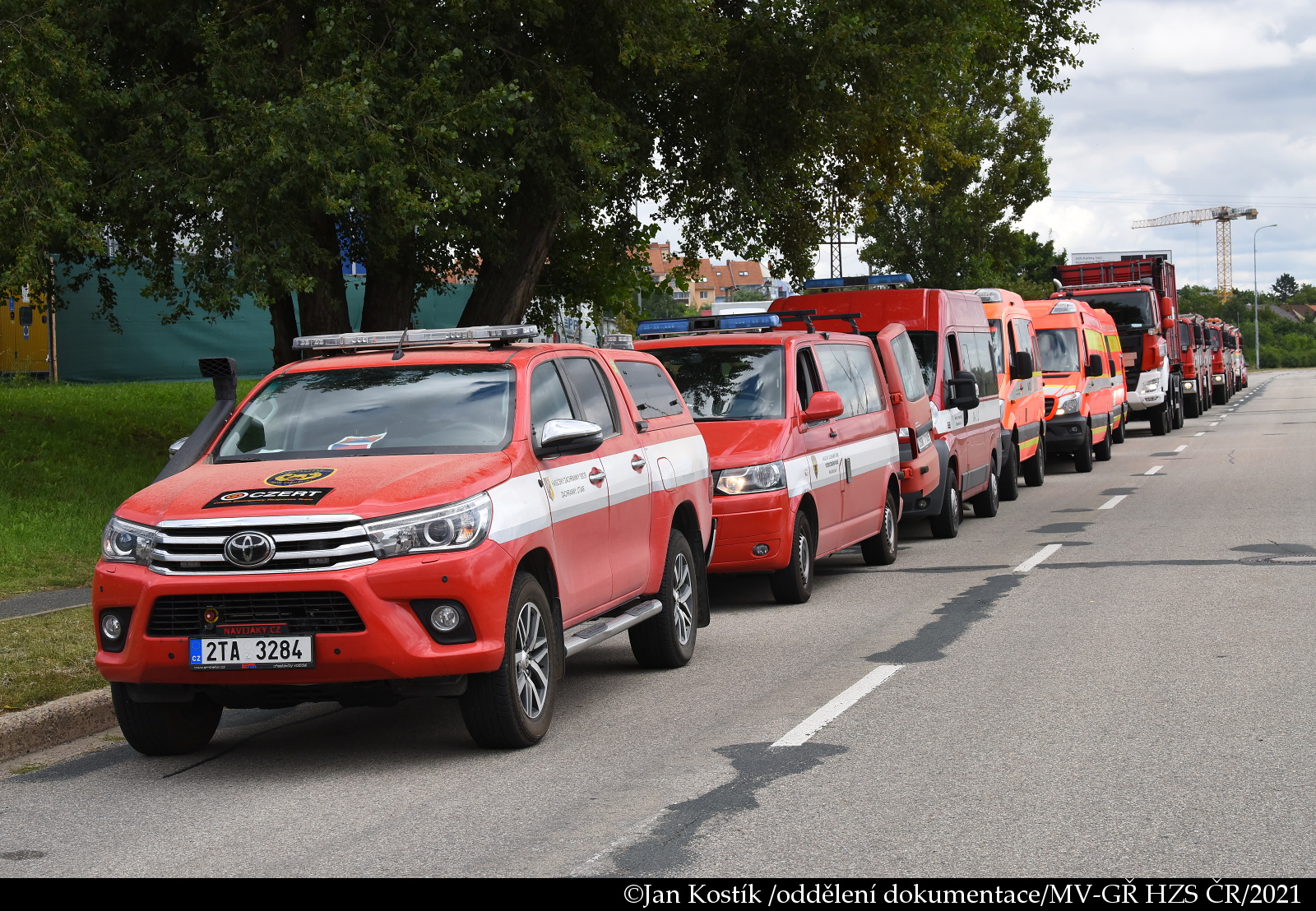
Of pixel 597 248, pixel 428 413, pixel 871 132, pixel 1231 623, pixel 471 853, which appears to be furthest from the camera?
pixel 597 248

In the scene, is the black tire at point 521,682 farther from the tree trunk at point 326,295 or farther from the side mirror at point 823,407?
the tree trunk at point 326,295

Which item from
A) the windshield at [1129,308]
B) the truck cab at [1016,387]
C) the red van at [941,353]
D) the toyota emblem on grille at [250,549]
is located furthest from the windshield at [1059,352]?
the toyota emblem on grille at [250,549]

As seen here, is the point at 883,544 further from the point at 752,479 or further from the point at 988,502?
the point at 988,502

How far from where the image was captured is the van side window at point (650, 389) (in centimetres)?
902

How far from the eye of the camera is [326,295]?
16828 millimetres

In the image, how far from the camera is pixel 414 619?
20.5 ft

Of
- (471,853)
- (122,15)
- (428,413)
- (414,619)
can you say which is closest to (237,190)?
(122,15)

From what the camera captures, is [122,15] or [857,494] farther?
[122,15]

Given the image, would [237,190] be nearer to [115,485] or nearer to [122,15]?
[122,15]

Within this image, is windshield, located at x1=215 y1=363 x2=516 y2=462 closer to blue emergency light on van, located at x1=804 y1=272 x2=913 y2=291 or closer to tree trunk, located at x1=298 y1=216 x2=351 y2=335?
tree trunk, located at x1=298 y1=216 x2=351 y2=335

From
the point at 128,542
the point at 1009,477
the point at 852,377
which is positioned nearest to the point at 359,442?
the point at 128,542

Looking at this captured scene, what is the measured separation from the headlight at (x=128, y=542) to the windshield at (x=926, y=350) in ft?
34.6

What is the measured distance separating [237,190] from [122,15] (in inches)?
Answer: 129

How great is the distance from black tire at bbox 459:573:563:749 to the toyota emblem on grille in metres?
1.00
